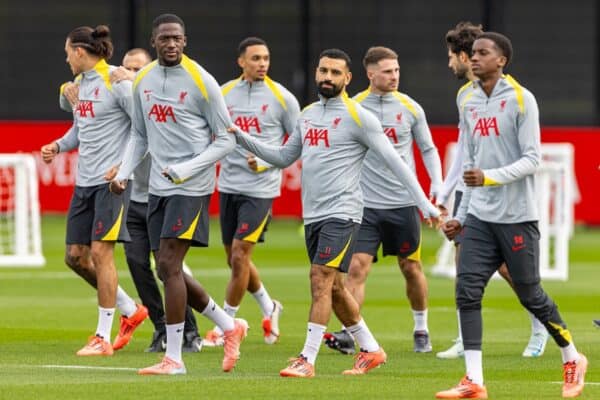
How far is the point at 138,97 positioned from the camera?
12.3 meters

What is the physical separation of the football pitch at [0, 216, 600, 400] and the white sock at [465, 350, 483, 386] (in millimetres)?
315

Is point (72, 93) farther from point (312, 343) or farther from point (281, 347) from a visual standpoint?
point (312, 343)

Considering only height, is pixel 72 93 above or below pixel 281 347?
above

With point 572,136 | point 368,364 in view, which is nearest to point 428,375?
point 368,364

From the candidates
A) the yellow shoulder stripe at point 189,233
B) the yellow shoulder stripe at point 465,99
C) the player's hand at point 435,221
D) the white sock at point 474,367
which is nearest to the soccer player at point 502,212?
the white sock at point 474,367

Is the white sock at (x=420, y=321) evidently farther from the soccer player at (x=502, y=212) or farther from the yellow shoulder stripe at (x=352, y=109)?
the soccer player at (x=502, y=212)

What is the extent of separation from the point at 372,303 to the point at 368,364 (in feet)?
19.1

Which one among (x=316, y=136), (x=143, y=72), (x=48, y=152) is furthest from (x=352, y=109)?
(x=48, y=152)

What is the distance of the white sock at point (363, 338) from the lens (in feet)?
40.7

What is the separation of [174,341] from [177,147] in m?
1.30

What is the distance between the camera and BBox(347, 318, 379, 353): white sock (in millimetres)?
12414

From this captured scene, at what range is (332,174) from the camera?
12156mm

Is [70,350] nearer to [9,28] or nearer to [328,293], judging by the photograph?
[328,293]

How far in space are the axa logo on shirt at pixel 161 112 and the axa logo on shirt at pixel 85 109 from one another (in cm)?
154
